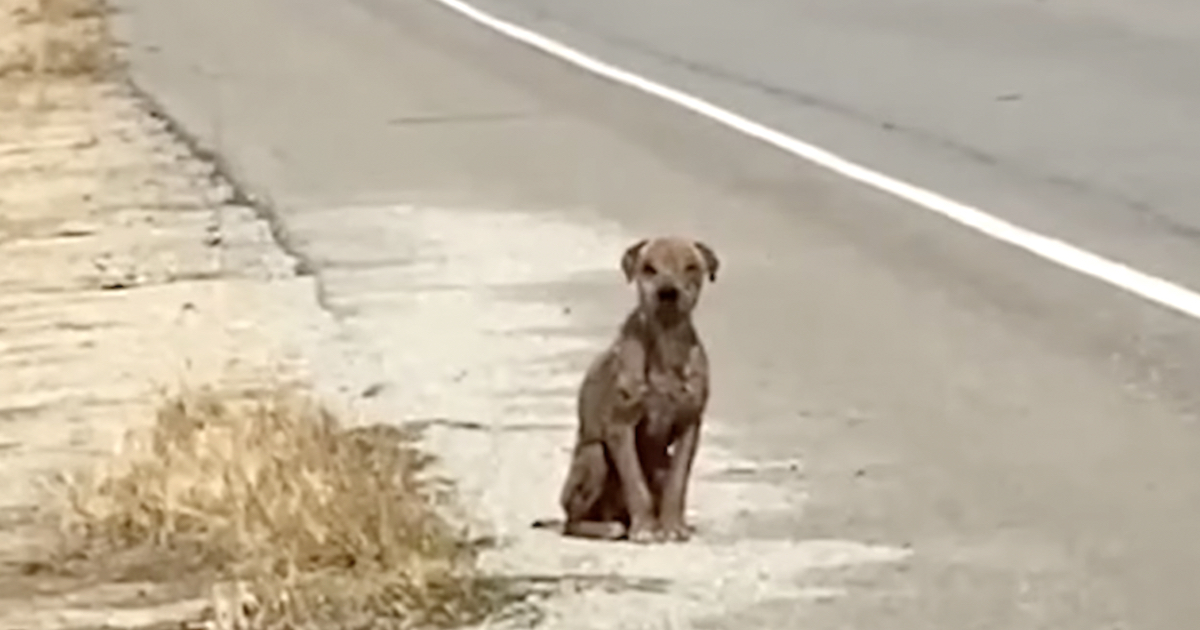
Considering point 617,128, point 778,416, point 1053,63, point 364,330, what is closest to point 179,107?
point 617,128

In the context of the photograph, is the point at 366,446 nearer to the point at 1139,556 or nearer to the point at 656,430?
the point at 656,430

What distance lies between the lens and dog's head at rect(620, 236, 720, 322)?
22.4 ft

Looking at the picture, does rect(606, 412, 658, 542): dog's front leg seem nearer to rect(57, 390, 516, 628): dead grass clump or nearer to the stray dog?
the stray dog

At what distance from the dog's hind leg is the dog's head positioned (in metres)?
0.31

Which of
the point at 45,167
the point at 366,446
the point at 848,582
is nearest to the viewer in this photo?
the point at 848,582

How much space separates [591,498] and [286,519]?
2.03ft

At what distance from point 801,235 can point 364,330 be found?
2.41 meters

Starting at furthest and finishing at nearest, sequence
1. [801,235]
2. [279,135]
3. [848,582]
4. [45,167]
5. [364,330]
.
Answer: [279,135]
[45,167]
[801,235]
[364,330]
[848,582]

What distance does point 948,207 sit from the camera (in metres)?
12.7

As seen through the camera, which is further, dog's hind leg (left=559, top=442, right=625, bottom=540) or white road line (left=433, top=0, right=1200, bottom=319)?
white road line (left=433, top=0, right=1200, bottom=319)

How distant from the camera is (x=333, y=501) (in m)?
7.03

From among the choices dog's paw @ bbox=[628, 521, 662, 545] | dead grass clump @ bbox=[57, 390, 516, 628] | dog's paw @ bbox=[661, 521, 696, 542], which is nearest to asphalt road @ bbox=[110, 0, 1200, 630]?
dog's paw @ bbox=[661, 521, 696, 542]

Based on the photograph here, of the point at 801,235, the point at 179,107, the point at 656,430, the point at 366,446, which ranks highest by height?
the point at 656,430

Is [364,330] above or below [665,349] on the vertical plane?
below
